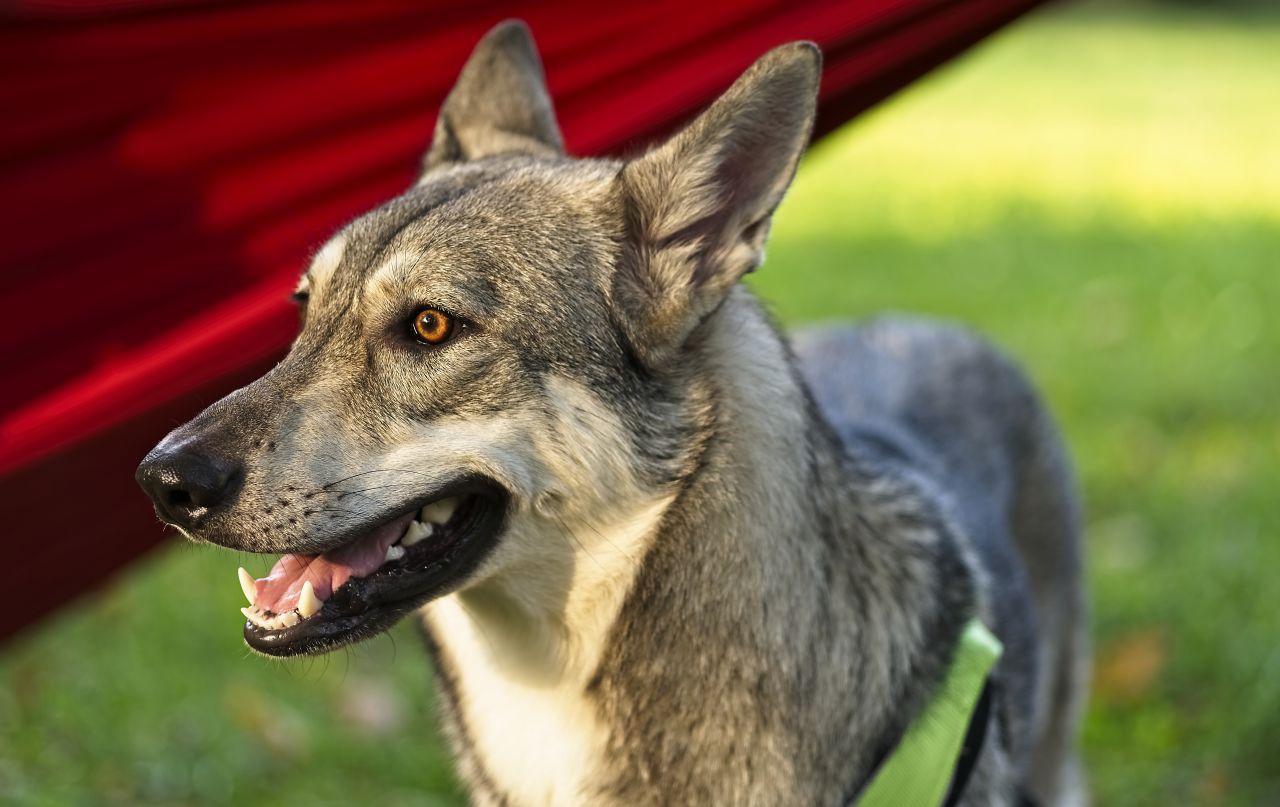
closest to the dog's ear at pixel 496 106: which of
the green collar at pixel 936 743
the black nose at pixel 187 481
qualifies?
the black nose at pixel 187 481

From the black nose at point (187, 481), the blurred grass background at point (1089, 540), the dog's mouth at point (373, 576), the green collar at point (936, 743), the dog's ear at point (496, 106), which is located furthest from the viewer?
the blurred grass background at point (1089, 540)

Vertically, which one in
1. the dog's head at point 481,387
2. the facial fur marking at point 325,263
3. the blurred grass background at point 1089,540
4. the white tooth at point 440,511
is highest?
the facial fur marking at point 325,263

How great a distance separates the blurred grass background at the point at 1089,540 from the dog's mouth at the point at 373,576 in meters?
0.60

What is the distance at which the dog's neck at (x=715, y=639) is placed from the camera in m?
2.63

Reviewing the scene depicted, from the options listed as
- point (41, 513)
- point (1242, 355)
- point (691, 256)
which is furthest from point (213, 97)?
point (1242, 355)

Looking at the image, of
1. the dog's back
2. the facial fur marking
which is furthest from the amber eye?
the dog's back

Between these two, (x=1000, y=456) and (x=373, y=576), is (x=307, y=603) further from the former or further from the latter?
(x=1000, y=456)

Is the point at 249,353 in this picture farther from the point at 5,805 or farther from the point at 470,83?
the point at 5,805

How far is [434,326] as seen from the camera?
260 centimetres

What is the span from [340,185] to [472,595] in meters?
1.41

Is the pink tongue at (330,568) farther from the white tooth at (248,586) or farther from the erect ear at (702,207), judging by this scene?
the erect ear at (702,207)

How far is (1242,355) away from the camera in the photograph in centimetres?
726

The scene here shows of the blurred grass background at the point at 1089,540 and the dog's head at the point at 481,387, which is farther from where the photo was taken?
the blurred grass background at the point at 1089,540

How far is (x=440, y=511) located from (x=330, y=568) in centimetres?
21
